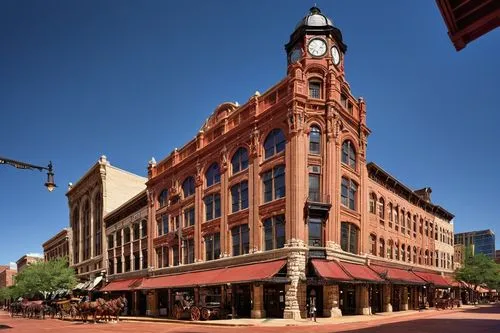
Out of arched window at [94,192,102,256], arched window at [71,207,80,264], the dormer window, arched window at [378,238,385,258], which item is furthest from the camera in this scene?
arched window at [71,207,80,264]

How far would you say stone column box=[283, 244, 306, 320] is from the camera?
30.4 meters

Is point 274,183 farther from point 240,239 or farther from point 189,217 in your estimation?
point 189,217

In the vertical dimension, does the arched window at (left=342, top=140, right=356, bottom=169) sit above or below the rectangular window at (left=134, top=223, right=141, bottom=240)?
above

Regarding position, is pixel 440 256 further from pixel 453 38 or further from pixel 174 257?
pixel 453 38

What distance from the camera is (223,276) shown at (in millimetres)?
35062

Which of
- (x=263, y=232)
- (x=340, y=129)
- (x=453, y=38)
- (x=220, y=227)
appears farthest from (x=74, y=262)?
(x=453, y=38)

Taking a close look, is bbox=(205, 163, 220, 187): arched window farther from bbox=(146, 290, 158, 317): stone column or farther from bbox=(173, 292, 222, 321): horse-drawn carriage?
bbox=(146, 290, 158, 317): stone column

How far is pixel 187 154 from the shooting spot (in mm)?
47750

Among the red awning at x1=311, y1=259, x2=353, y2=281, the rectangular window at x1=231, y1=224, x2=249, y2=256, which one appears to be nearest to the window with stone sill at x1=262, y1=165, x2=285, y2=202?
the rectangular window at x1=231, y1=224, x2=249, y2=256

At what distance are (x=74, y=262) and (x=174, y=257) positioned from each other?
37740mm

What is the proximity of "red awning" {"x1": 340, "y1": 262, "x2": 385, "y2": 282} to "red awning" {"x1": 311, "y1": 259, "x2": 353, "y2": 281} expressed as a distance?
729 mm

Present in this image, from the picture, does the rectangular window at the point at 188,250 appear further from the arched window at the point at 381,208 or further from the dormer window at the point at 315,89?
the dormer window at the point at 315,89

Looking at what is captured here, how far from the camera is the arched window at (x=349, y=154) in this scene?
3659 cm

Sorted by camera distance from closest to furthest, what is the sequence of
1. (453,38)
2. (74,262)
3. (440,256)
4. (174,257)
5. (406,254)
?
(453,38) < (174,257) < (406,254) < (440,256) < (74,262)
